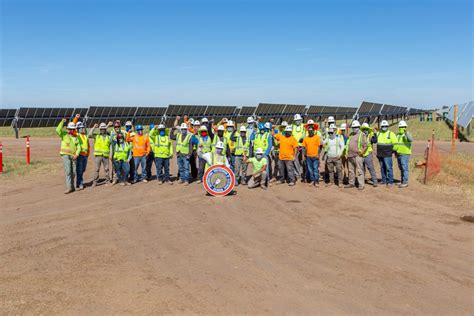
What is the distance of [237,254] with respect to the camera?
7.70 m

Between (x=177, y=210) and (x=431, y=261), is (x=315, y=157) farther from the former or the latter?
(x=431, y=261)

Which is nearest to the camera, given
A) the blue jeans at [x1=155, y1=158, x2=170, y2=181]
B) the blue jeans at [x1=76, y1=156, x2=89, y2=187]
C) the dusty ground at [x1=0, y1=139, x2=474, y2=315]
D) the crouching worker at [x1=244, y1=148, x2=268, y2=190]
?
the dusty ground at [x1=0, y1=139, x2=474, y2=315]

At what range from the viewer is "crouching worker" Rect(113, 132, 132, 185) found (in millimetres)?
14242

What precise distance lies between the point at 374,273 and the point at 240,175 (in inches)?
332

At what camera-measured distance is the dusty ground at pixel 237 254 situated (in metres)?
5.92

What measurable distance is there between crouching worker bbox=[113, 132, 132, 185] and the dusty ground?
5.67ft

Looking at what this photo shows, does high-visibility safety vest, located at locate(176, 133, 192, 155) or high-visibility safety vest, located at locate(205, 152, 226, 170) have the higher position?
high-visibility safety vest, located at locate(176, 133, 192, 155)

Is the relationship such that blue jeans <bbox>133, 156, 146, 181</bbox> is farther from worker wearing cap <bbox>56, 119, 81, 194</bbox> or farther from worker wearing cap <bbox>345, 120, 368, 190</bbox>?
worker wearing cap <bbox>345, 120, 368, 190</bbox>

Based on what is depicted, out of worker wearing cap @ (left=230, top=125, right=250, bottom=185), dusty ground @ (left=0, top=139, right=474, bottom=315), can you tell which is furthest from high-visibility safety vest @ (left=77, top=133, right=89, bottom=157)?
worker wearing cap @ (left=230, top=125, right=250, bottom=185)

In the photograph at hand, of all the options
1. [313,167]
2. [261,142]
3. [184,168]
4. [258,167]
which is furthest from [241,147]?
[313,167]

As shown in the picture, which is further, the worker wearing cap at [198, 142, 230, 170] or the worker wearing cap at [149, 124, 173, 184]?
the worker wearing cap at [149, 124, 173, 184]

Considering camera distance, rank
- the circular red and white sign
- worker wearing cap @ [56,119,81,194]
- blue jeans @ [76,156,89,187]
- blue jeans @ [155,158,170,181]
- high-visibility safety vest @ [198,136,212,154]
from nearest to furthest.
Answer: the circular red and white sign, worker wearing cap @ [56,119,81,194], blue jeans @ [76,156,89,187], high-visibility safety vest @ [198,136,212,154], blue jeans @ [155,158,170,181]

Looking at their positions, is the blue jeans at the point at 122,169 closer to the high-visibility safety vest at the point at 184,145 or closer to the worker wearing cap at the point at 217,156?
the high-visibility safety vest at the point at 184,145

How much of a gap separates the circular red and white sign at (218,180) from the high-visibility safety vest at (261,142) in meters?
2.09
